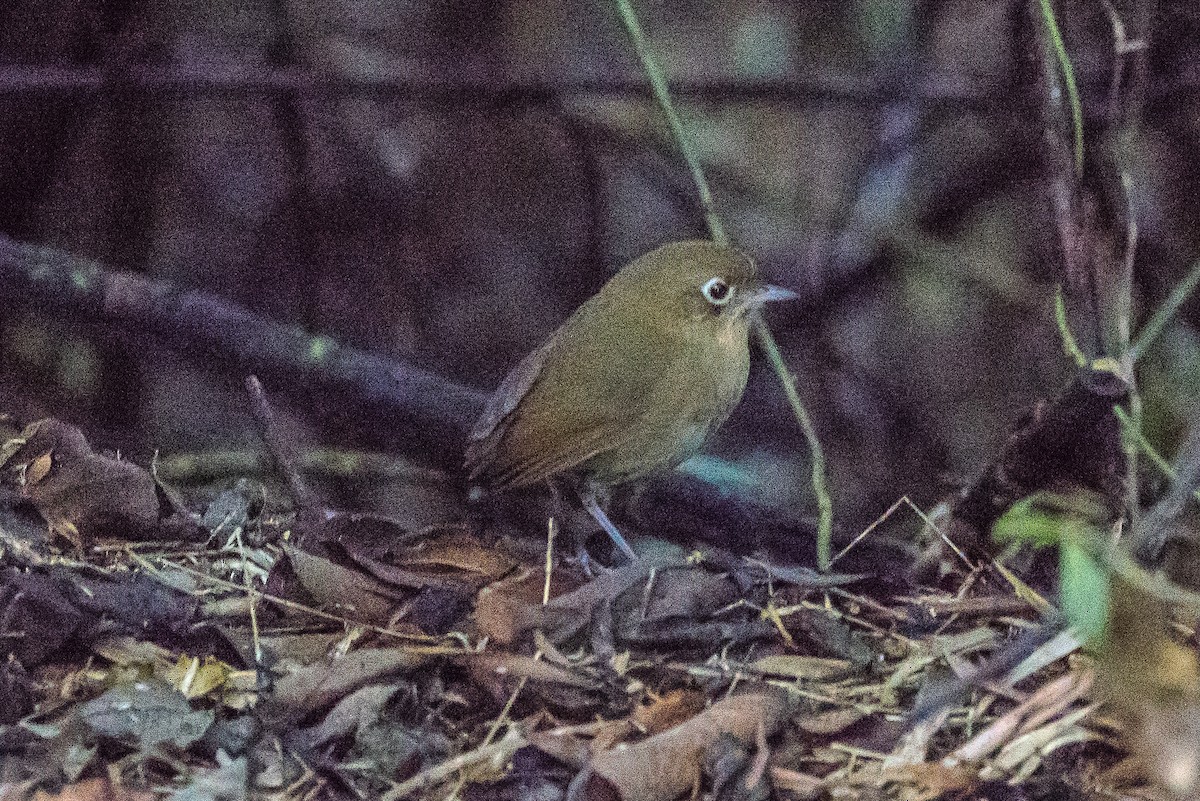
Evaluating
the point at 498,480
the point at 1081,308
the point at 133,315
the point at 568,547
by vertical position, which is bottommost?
the point at 568,547

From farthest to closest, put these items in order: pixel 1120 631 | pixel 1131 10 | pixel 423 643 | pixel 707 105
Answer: pixel 707 105 < pixel 1131 10 < pixel 423 643 < pixel 1120 631

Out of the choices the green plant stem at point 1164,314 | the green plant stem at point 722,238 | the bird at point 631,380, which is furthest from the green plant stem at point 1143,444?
the bird at point 631,380

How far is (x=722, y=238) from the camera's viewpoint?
10.7 ft

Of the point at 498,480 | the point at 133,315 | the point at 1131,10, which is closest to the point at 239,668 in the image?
the point at 498,480

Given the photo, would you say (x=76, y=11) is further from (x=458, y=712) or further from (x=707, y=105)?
(x=458, y=712)

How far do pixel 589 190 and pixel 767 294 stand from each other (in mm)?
527

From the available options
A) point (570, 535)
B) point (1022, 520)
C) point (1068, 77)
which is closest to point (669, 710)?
point (1022, 520)

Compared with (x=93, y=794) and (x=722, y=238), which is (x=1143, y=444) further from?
(x=93, y=794)

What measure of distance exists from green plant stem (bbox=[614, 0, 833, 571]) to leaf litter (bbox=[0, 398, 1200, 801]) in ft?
0.41

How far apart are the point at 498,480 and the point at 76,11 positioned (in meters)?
1.50

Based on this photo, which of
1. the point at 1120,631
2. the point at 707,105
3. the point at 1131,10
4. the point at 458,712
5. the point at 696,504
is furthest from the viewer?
the point at 696,504

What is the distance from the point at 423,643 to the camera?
2.62 meters

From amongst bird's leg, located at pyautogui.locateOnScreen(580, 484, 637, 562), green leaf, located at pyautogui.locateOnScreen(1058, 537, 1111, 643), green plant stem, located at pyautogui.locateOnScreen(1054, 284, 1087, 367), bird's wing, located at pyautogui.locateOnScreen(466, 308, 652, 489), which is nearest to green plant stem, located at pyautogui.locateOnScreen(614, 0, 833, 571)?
bird's wing, located at pyautogui.locateOnScreen(466, 308, 652, 489)

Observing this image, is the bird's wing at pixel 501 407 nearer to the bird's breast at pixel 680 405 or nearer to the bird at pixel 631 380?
the bird at pixel 631 380
